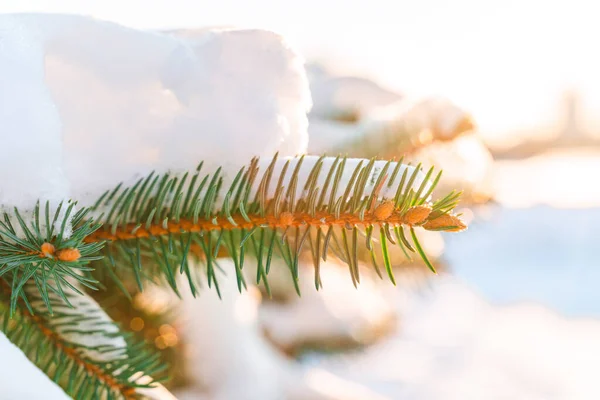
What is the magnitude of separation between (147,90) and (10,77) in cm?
11

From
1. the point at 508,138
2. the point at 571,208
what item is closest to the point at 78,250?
the point at 508,138

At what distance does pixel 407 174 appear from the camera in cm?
40

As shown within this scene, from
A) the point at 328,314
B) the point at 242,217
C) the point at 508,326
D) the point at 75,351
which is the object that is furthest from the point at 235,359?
the point at 508,326

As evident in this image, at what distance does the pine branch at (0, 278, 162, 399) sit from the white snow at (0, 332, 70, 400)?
0.19 ft

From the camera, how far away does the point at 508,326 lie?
2473 millimetres

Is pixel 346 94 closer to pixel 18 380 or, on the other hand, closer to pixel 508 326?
pixel 18 380

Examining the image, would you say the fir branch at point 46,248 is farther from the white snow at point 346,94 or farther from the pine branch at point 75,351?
the white snow at point 346,94

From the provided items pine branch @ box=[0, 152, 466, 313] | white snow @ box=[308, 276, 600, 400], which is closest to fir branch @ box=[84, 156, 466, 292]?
pine branch @ box=[0, 152, 466, 313]

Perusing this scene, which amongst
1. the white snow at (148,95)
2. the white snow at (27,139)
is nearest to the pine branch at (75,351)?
the white snow at (148,95)

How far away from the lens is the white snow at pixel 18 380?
13.9 inches

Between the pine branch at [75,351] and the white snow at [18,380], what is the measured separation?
0.19 ft

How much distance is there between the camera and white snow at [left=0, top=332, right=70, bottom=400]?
0.35 metres

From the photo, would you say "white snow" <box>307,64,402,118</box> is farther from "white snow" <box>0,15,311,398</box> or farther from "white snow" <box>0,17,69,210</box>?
"white snow" <box>0,17,69,210</box>

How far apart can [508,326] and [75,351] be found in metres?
2.45
